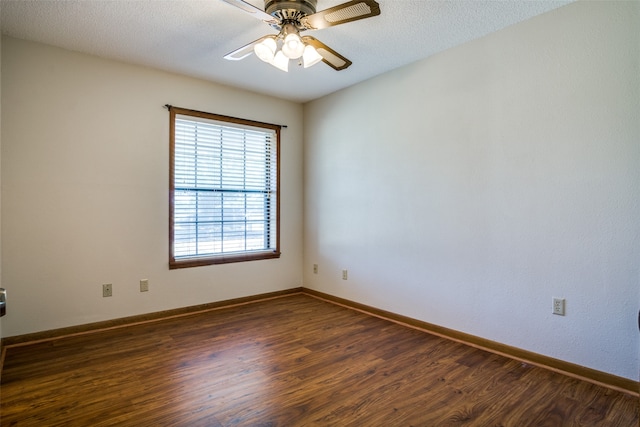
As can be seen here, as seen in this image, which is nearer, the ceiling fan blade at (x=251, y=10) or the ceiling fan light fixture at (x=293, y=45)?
the ceiling fan blade at (x=251, y=10)

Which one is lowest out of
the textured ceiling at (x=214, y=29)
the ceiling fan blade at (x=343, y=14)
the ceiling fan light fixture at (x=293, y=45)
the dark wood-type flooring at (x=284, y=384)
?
the dark wood-type flooring at (x=284, y=384)

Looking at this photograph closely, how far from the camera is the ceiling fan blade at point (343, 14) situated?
5.86 feet

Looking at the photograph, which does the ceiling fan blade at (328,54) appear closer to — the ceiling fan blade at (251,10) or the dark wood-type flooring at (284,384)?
the ceiling fan blade at (251,10)

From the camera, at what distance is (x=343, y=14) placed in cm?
192

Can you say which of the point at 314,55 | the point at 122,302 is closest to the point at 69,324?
the point at 122,302

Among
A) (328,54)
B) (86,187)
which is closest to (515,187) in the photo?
(328,54)

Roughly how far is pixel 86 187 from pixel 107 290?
96 cm

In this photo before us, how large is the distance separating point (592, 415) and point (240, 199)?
3497mm

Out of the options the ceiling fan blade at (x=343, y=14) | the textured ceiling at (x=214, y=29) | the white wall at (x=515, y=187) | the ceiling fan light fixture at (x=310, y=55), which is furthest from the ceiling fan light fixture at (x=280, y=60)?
the white wall at (x=515, y=187)

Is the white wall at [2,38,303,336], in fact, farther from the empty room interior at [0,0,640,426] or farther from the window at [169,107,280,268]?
the window at [169,107,280,268]

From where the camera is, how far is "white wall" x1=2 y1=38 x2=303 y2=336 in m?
2.84

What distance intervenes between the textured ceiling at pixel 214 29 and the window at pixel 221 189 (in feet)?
2.23

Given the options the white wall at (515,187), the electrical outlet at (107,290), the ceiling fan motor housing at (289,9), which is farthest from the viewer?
the electrical outlet at (107,290)

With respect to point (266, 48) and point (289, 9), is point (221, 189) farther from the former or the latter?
point (289, 9)
